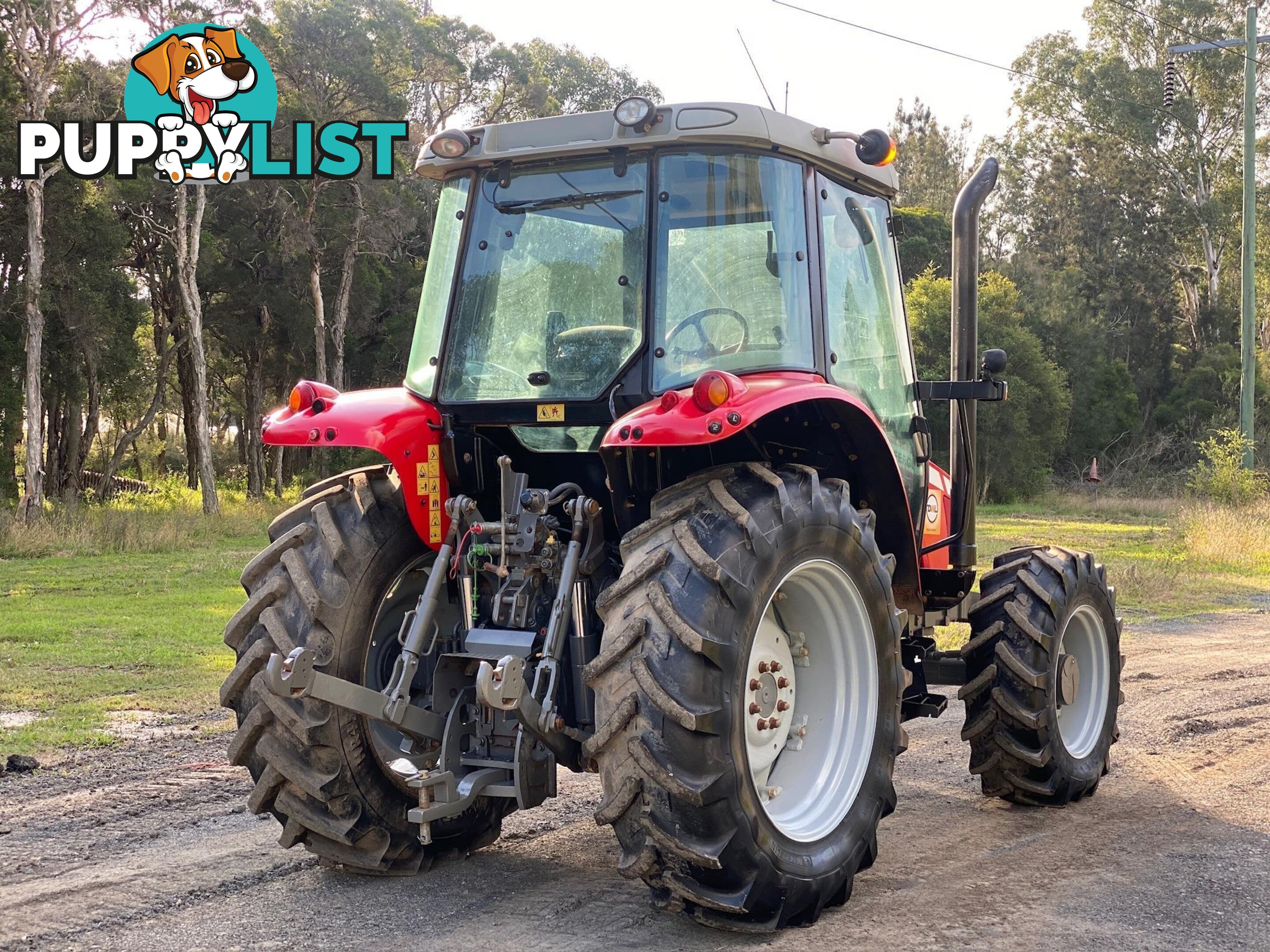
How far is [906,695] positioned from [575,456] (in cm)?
190

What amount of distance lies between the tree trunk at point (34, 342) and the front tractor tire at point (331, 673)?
18898mm

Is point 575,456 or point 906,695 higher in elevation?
point 575,456

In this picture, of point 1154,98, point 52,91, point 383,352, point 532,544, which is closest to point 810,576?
point 532,544

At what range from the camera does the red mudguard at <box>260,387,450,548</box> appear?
184 inches

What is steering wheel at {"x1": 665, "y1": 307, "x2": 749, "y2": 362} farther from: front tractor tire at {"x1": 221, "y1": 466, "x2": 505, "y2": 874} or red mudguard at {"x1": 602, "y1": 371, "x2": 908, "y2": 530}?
front tractor tire at {"x1": 221, "y1": 466, "x2": 505, "y2": 874}

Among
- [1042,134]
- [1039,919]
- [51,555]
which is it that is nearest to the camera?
[1039,919]

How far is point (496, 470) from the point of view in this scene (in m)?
4.94

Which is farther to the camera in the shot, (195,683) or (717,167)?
→ (195,683)

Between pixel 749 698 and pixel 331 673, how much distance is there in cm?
150

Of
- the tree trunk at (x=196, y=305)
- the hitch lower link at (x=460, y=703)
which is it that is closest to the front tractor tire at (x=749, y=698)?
the hitch lower link at (x=460, y=703)

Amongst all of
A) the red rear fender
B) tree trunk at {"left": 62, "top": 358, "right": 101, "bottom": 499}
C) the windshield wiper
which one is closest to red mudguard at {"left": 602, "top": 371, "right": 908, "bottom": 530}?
the red rear fender

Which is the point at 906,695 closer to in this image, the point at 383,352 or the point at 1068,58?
the point at 383,352

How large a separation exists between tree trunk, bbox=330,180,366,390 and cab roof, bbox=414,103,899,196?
28467 millimetres

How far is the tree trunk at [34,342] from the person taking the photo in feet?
72.0
